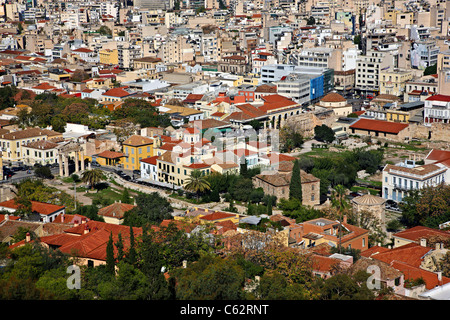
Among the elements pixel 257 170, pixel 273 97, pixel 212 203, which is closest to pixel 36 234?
pixel 212 203

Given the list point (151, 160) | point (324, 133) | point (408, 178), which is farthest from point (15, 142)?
point (408, 178)

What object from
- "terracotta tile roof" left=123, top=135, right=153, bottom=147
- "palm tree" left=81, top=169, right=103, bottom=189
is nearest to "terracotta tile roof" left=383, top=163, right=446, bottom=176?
"terracotta tile roof" left=123, top=135, right=153, bottom=147

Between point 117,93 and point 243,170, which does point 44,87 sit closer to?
point 117,93

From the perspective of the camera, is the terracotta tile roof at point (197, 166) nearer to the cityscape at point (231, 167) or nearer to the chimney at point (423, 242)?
the cityscape at point (231, 167)

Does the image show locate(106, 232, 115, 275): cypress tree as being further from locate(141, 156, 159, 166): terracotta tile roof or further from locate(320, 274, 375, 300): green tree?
locate(141, 156, 159, 166): terracotta tile roof

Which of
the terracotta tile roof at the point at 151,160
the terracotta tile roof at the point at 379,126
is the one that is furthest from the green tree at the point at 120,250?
the terracotta tile roof at the point at 379,126

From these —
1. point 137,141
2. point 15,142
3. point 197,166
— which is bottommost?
point 197,166
